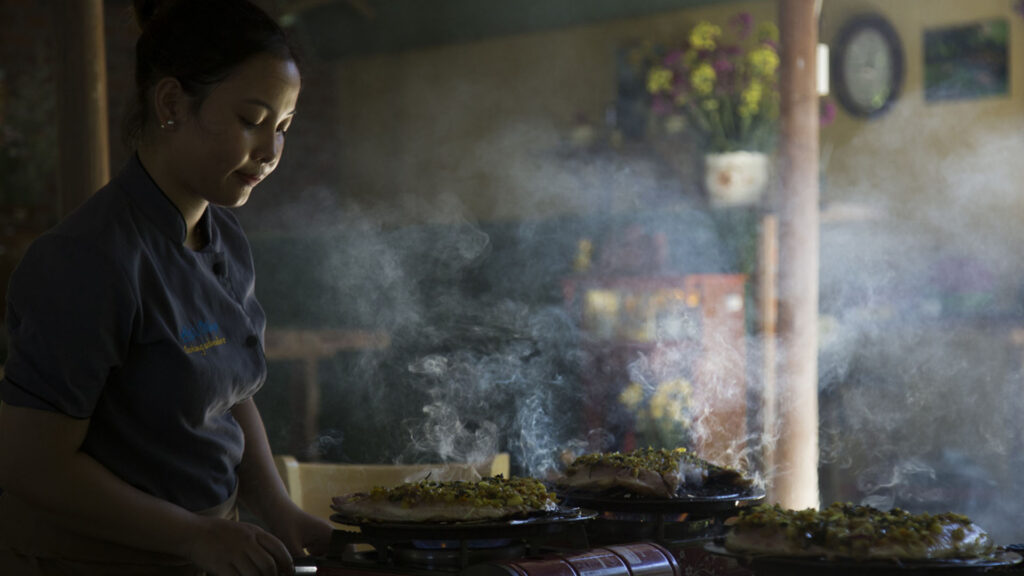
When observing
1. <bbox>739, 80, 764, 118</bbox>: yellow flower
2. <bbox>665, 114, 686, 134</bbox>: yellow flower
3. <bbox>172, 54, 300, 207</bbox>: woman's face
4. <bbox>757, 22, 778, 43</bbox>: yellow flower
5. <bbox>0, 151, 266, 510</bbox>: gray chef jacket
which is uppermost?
<bbox>757, 22, 778, 43</bbox>: yellow flower

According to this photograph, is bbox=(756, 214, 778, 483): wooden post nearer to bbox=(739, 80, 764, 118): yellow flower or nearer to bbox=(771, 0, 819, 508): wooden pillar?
bbox=(771, 0, 819, 508): wooden pillar

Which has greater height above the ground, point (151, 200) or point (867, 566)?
point (151, 200)

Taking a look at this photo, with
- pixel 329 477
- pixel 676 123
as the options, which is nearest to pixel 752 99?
pixel 676 123

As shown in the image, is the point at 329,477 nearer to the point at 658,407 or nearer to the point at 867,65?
the point at 658,407

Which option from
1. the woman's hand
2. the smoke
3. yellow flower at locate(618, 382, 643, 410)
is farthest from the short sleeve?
the smoke

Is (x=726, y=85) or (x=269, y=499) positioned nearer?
(x=269, y=499)

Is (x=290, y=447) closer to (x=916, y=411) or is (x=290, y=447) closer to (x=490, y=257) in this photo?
(x=490, y=257)

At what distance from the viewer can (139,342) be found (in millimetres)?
1509

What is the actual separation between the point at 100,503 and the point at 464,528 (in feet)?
1.75

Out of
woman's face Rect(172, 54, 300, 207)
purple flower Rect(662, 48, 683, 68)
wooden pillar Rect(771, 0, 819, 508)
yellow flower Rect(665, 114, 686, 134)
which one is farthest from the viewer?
yellow flower Rect(665, 114, 686, 134)

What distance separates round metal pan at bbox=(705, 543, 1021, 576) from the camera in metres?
1.32

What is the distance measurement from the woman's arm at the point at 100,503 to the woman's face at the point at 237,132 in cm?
41

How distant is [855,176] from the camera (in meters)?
4.86

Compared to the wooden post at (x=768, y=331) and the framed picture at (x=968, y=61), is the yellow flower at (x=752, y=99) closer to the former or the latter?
the wooden post at (x=768, y=331)
